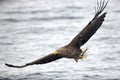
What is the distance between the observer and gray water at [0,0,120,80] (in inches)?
762

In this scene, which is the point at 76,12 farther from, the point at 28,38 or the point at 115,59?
the point at 115,59

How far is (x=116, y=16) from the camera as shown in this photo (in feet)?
91.9

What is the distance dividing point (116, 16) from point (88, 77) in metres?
9.89

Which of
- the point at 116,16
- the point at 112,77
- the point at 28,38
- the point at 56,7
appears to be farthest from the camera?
the point at 56,7

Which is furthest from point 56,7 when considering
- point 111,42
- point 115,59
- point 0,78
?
point 0,78

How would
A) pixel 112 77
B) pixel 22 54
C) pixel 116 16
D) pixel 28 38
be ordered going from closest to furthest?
pixel 112 77, pixel 22 54, pixel 28 38, pixel 116 16

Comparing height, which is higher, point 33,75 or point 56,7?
point 56,7

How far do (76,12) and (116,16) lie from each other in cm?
255

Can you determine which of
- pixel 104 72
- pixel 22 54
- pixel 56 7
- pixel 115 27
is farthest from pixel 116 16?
pixel 104 72

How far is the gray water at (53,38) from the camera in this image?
63.5ft

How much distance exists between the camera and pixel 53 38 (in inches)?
989

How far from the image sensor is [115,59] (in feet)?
68.7

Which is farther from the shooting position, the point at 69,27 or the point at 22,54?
the point at 69,27

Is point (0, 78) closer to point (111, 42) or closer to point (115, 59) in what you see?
point (115, 59)
